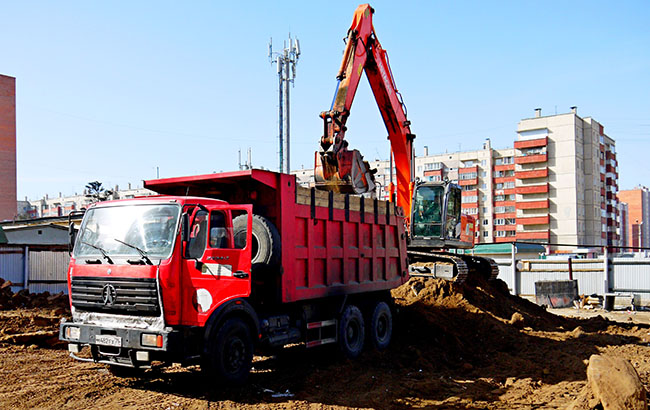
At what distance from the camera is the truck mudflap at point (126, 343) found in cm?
723

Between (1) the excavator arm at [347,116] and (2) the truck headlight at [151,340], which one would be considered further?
(1) the excavator arm at [347,116]

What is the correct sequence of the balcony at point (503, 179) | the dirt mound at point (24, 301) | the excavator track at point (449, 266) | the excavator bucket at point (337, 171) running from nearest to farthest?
1. the excavator bucket at point (337, 171)
2. the excavator track at point (449, 266)
3. the dirt mound at point (24, 301)
4. the balcony at point (503, 179)

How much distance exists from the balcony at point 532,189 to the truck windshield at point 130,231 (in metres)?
75.4

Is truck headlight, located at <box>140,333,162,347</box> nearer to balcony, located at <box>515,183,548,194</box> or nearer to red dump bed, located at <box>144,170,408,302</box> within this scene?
red dump bed, located at <box>144,170,408,302</box>

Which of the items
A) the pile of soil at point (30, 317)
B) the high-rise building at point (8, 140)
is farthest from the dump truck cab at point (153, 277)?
the high-rise building at point (8, 140)

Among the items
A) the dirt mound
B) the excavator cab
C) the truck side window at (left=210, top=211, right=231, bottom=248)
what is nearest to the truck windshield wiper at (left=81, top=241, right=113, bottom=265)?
the truck side window at (left=210, top=211, right=231, bottom=248)

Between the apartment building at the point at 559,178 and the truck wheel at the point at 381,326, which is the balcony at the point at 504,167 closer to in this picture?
the apartment building at the point at 559,178

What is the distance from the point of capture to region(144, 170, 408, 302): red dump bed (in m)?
8.91

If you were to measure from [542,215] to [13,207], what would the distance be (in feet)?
207

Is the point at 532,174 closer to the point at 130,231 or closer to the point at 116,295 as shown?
the point at 130,231

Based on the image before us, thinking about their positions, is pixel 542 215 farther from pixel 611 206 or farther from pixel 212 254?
pixel 212 254

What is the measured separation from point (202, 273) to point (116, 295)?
1132 millimetres

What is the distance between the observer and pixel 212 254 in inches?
304

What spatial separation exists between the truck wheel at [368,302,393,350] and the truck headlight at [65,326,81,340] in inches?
213
